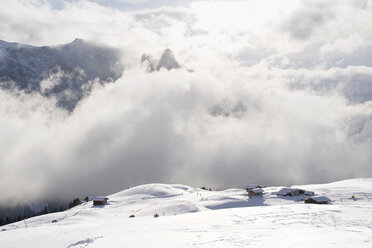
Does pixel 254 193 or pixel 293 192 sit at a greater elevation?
pixel 254 193

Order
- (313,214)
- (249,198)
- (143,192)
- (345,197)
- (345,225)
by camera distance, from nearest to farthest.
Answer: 1. (345,225)
2. (313,214)
3. (345,197)
4. (249,198)
5. (143,192)

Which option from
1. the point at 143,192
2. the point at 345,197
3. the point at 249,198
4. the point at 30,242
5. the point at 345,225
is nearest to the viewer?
the point at 345,225

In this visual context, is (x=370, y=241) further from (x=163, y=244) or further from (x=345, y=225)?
(x=163, y=244)

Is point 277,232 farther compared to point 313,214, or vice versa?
point 313,214

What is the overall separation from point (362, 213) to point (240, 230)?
11.9 m

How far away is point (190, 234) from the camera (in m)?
19.7

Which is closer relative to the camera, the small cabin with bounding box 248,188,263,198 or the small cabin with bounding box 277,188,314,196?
the small cabin with bounding box 277,188,314,196

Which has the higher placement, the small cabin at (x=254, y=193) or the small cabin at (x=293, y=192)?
the small cabin at (x=254, y=193)

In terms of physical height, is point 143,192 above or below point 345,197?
above

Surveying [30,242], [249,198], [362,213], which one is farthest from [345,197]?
[30,242]

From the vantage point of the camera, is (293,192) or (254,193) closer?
(293,192)

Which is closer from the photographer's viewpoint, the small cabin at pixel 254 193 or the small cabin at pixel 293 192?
the small cabin at pixel 293 192

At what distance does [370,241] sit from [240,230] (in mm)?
7666

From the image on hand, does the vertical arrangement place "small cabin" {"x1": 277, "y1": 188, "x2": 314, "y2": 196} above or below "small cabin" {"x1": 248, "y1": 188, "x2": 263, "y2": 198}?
below
